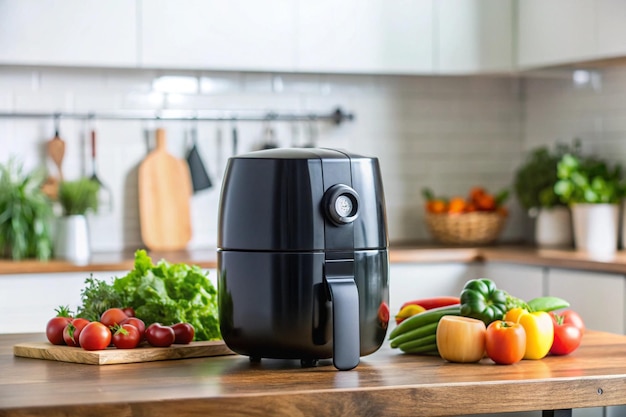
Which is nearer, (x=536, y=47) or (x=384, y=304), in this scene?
(x=384, y=304)

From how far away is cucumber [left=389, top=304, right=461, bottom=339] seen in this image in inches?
77.3

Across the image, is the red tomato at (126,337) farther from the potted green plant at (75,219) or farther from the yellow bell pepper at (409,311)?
the potted green plant at (75,219)

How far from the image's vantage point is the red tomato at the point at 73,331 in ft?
6.30

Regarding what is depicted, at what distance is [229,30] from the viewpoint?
4.12m

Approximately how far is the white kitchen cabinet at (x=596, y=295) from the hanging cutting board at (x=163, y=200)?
1.58 metres

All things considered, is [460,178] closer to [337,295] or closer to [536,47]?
[536,47]

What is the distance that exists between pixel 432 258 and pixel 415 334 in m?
2.16

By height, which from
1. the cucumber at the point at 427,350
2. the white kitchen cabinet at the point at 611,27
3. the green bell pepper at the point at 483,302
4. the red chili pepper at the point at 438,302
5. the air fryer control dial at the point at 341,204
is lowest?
the cucumber at the point at 427,350

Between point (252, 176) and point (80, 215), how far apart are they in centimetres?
231

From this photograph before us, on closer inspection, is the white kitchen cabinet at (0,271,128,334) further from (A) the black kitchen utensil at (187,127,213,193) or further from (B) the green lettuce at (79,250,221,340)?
(B) the green lettuce at (79,250,221,340)

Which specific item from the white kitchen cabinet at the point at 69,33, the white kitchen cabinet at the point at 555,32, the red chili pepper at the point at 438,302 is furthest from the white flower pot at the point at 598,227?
the red chili pepper at the point at 438,302

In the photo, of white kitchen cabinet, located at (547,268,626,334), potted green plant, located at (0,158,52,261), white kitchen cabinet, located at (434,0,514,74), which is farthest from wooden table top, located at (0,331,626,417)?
white kitchen cabinet, located at (434,0,514,74)

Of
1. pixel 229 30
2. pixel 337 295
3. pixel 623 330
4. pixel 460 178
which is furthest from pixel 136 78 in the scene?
pixel 337 295

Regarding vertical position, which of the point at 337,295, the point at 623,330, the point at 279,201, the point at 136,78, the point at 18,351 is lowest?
the point at 623,330
